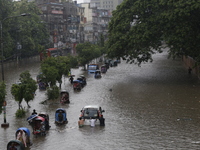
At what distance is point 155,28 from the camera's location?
37.5 meters

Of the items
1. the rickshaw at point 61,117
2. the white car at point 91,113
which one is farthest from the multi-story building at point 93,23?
the rickshaw at point 61,117

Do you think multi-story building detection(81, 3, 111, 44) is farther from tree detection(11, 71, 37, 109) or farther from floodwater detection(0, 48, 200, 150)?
tree detection(11, 71, 37, 109)

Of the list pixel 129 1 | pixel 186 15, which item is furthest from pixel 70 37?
pixel 186 15

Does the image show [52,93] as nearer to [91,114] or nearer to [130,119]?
[91,114]

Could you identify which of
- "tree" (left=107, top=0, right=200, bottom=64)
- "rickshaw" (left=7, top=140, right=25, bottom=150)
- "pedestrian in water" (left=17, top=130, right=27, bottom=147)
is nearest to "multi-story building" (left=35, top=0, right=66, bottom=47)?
"tree" (left=107, top=0, right=200, bottom=64)

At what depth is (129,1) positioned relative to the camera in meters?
A: 41.2

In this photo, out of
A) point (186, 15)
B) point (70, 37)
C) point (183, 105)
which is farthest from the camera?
point (70, 37)

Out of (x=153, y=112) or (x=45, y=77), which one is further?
(x=45, y=77)

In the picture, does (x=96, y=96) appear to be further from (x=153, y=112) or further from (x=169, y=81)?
(x=169, y=81)

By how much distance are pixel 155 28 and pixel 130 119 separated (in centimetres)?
1749

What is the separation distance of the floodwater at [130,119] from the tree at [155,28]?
14.0 feet

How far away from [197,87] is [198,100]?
6.88 m

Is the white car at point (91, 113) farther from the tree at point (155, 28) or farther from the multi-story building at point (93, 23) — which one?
the multi-story building at point (93, 23)

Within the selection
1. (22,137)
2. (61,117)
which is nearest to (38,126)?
(22,137)
